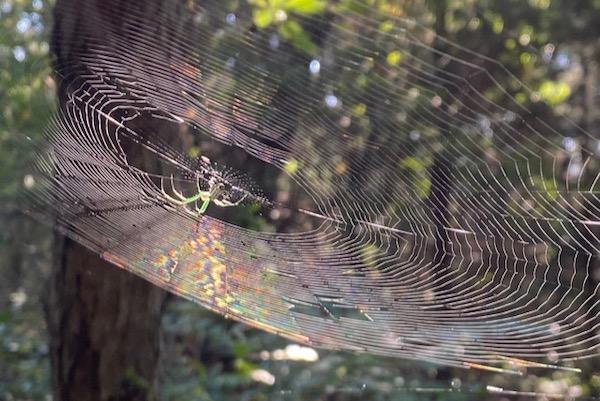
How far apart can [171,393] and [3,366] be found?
148 cm

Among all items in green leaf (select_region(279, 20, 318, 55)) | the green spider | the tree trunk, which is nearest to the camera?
the green spider

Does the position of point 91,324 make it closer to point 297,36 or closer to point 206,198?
point 206,198

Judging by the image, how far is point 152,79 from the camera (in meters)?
1.11

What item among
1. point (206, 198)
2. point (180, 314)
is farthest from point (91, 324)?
point (180, 314)

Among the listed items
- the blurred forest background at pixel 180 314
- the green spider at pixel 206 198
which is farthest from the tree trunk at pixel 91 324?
the green spider at pixel 206 198

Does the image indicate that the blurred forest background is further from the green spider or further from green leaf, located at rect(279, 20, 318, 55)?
the green spider

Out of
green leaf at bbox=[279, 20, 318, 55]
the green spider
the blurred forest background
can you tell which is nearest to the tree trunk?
the blurred forest background

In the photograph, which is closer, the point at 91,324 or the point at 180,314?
the point at 91,324

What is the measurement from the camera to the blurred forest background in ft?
4.45

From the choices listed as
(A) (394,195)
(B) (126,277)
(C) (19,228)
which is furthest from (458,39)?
(C) (19,228)

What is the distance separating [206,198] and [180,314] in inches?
59.8

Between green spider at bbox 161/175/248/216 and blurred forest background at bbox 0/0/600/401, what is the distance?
25 centimetres

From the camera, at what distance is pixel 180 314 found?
2625 millimetres

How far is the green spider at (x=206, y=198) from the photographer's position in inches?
48.4
